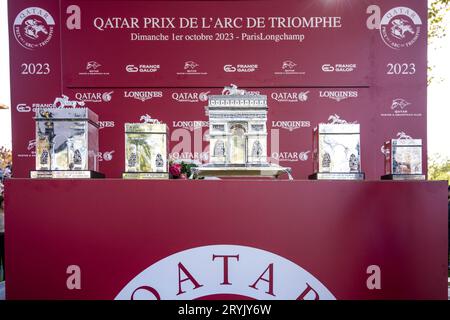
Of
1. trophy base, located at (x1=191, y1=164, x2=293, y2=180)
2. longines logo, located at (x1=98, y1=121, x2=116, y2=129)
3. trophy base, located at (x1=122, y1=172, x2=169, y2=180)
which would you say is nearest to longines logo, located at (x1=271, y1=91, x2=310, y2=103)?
longines logo, located at (x1=98, y1=121, x2=116, y2=129)

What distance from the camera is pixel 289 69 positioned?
4.34 metres

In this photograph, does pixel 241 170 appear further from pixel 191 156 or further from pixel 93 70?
pixel 93 70

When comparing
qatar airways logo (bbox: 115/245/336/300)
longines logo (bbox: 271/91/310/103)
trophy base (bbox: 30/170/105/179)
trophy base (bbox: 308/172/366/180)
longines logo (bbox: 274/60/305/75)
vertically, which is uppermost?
longines logo (bbox: 274/60/305/75)

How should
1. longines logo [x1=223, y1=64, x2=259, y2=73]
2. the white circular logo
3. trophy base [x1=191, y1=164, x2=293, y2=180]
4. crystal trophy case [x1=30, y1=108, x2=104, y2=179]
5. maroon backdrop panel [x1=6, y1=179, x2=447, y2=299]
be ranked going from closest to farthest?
maroon backdrop panel [x1=6, y1=179, x2=447, y2=299] < crystal trophy case [x1=30, y1=108, x2=104, y2=179] < trophy base [x1=191, y1=164, x2=293, y2=180] < the white circular logo < longines logo [x1=223, y1=64, x2=259, y2=73]

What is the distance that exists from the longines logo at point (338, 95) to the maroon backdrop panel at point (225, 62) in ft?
0.04

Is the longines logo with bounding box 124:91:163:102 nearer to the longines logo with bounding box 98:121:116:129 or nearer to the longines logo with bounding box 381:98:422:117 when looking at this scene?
the longines logo with bounding box 98:121:116:129

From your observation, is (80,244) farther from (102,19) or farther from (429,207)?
(102,19)

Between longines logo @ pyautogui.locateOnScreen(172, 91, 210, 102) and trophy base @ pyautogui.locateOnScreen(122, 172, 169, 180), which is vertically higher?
longines logo @ pyautogui.locateOnScreen(172, 91, 210, 102)

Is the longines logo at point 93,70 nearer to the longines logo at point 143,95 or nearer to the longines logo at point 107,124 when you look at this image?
the longines logo at point 143,95

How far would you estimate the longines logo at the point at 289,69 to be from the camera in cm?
434

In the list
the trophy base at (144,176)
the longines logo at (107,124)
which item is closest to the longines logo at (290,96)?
the longines logo at (107,124)

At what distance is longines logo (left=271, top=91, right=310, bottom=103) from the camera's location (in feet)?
14.3

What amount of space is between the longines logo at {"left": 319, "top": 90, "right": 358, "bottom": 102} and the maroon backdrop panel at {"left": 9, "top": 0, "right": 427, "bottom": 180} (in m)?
0.01
